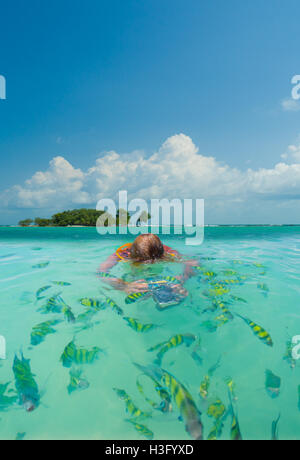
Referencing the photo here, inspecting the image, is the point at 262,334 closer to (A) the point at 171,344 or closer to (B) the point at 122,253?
(A) the point at 171,344

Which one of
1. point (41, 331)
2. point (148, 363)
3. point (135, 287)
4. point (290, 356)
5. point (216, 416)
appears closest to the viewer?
point (216, 416)

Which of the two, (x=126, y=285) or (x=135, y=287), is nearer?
(x=135, y=287)

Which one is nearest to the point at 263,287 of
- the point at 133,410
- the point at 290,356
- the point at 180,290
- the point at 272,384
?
the point at 180,290

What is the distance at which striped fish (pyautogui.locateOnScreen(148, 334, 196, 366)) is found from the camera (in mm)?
2531

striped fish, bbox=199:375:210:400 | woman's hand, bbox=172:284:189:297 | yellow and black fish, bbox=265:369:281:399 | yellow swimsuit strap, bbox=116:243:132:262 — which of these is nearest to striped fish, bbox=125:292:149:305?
woman's hand, bbox=172:284:189:297

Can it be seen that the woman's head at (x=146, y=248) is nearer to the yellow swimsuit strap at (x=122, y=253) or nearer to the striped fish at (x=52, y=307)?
the yellow swimsuit strap at (x=122, y=253)

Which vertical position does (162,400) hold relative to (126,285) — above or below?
below

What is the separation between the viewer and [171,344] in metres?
2.64

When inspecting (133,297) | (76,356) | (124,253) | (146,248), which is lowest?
(76,356)

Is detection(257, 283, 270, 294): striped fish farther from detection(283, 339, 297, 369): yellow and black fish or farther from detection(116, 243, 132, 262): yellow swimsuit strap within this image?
detection(116, 243, 132, 262): yellow swimsuit strap

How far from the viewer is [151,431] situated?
5.43 feet

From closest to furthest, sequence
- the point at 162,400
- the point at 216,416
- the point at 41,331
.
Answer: the point at 216,416 → the point at 162,400 → the point at 41,331
